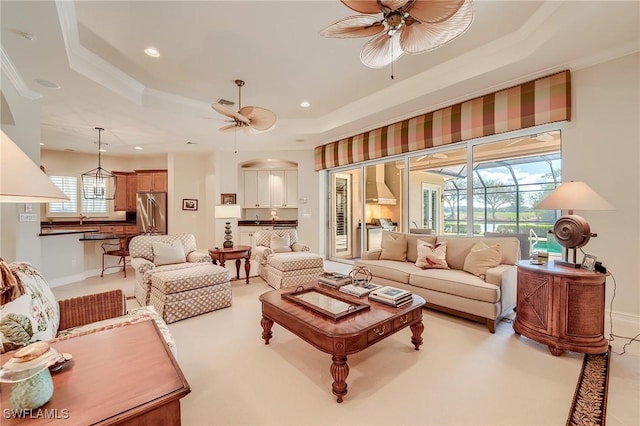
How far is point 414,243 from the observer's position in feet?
13.3

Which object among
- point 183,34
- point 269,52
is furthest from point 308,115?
point 183,34

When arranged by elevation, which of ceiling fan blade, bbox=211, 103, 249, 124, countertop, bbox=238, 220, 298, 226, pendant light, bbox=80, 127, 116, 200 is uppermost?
ceiling fan blade, bbox=211, 103, 249, 124

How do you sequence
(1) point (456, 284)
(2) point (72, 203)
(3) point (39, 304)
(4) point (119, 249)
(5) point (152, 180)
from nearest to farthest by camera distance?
(3) point (39, 304)
(1) point (456, 284)
(4) point (119, 249)
(2) point (72, 203)
(5) point (152, 180)

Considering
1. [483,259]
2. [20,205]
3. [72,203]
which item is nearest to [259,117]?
[483,259]

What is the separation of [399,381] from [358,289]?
2.64 feet

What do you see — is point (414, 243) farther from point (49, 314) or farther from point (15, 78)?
point (15, 78)

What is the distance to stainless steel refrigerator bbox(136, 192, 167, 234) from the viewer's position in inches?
276

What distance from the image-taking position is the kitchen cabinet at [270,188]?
7.07 metres

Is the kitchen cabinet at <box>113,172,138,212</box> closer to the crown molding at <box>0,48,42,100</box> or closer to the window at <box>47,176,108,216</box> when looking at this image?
the window at <box>47,176,108,216</box>

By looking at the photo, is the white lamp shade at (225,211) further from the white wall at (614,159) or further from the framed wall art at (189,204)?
the white wall at (614,159)

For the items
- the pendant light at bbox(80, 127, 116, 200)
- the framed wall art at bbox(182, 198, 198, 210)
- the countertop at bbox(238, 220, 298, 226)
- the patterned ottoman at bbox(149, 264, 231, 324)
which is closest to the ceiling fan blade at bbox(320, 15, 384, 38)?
the patterned ottoman at bbox(149, 264, 231, 324)

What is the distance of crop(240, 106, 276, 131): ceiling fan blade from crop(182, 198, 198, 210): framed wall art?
13.9 ft

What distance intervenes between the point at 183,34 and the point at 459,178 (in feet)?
13.6

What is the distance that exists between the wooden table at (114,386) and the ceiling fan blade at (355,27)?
2208 mm
